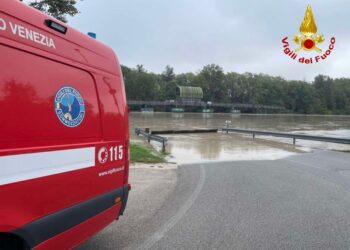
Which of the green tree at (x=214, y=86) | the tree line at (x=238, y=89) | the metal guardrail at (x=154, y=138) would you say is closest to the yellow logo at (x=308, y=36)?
the metal guardrail at (x=154, y=138)

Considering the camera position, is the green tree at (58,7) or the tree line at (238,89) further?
the tree line at (238,89)

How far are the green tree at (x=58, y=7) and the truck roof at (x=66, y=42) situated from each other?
15.1 meters

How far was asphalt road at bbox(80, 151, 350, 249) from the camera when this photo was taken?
4.72 metres

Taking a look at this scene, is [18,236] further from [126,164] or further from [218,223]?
[218,223]

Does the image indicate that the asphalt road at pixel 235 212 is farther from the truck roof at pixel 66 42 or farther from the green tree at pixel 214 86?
the green tree at pixel 214 86

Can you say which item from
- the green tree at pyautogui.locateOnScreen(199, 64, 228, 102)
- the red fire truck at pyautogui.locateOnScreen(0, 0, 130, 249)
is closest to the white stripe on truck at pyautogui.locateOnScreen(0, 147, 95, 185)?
the red fire truck at pyautogui.locateOnScreen(0, 0, 130, 249)

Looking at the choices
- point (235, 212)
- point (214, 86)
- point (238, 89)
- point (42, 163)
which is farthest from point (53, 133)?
point (238, 89)

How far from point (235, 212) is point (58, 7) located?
1563 centimetres

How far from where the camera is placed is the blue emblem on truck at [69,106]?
3201 millimetres

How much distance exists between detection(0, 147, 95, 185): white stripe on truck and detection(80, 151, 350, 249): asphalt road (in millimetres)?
1541

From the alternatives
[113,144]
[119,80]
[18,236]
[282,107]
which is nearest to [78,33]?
[119,80]

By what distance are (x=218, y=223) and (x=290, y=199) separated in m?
2.27

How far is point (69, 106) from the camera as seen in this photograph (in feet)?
10.9

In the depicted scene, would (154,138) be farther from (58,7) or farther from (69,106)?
(69,106)
